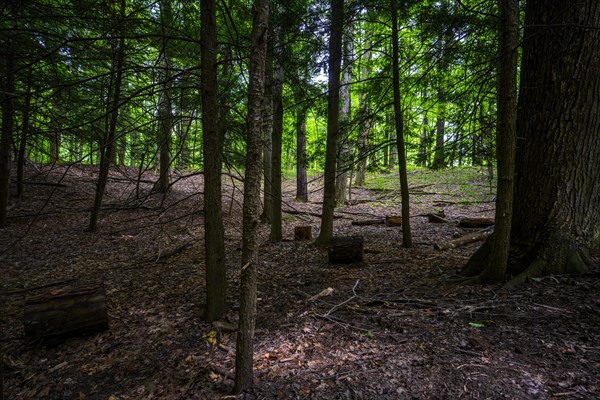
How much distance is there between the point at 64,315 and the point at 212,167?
8.83 ft

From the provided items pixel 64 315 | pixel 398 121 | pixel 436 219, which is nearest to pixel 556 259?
pixel 398 121

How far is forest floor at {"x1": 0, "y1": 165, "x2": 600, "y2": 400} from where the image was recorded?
281 centimetres

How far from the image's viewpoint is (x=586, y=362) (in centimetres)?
280

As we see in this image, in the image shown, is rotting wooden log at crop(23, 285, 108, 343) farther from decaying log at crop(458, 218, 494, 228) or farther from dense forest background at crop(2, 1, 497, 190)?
decaying log at crop(458, 218, 494, 228)

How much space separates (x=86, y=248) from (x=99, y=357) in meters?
5.64

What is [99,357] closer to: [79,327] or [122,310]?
[79,327]

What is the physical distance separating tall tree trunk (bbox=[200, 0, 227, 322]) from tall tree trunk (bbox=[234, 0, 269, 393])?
60.0 inches

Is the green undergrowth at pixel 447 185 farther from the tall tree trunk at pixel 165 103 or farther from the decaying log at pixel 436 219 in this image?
the tall tree trunk at pixel 165 103

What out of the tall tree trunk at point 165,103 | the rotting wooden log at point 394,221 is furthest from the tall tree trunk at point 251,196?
the rotting wooden log at point 394,221

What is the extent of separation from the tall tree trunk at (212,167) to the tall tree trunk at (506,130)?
348cm

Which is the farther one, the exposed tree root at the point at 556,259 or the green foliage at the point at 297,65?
the green foliage at the point at 297,65

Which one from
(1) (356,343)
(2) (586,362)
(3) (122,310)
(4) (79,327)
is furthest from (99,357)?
(2) (586,362)

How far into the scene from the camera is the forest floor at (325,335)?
9.23 ft

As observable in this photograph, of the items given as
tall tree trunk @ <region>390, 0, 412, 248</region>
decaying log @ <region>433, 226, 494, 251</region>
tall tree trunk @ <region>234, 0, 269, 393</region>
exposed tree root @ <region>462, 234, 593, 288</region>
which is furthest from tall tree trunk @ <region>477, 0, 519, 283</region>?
tall tree trunk @ <region>234, 0, 269, 393</region>
